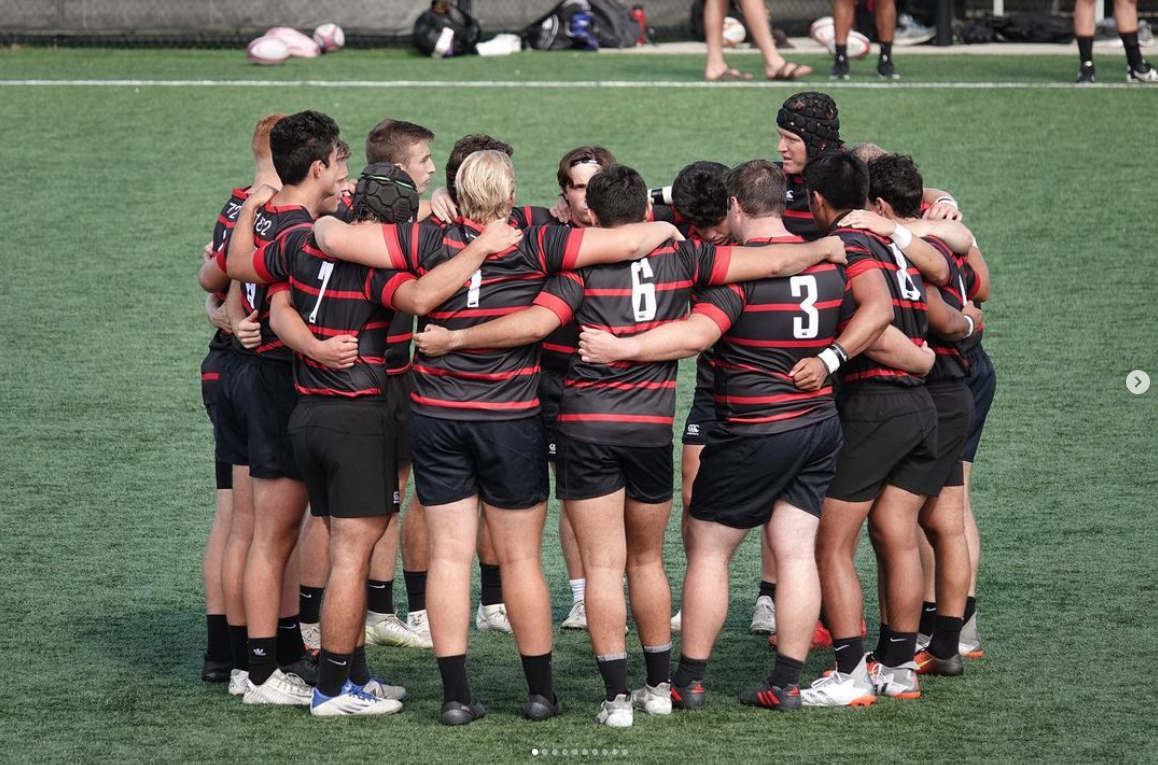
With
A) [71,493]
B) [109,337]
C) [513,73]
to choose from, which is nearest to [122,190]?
[109,337]

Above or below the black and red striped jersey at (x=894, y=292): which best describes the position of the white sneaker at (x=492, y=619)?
below

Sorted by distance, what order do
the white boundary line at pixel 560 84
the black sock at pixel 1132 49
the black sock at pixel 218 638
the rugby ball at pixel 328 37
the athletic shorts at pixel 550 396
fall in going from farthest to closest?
the rugby ball at pixel 328 37 → the white boundary line at pixel 560 84 → the black sock at pixel 1132 49 → the athletic shorts at pixel 550 396 → the black sock at pixel 218 638

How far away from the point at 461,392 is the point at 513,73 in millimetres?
10701

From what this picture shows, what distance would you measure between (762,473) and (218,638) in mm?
1909

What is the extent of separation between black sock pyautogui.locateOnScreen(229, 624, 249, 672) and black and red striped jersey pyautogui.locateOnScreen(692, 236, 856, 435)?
1719 millimetres

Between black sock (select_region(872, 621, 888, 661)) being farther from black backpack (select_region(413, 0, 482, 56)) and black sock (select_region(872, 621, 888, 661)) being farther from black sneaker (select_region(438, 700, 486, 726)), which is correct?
black backpack (select_region(413, 0, 482, 56))

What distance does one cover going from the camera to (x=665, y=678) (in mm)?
4902

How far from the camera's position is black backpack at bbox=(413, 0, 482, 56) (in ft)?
51.6

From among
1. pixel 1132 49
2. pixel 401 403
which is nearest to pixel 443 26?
pixel 1132 49

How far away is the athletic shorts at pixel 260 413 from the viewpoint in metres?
4.97

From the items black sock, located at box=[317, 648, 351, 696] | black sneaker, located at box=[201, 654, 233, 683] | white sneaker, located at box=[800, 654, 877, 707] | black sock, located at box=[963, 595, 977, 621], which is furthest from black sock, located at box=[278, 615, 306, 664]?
black sock, located at box=[963, 595, 977, 621]

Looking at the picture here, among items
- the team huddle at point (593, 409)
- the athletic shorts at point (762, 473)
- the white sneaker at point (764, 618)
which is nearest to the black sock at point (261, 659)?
the team huddle at point (593, 409)

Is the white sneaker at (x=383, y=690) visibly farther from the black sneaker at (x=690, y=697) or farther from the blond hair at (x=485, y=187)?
the blond hair at (x=485, y=187)

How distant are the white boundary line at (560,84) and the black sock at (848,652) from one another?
9346mm
